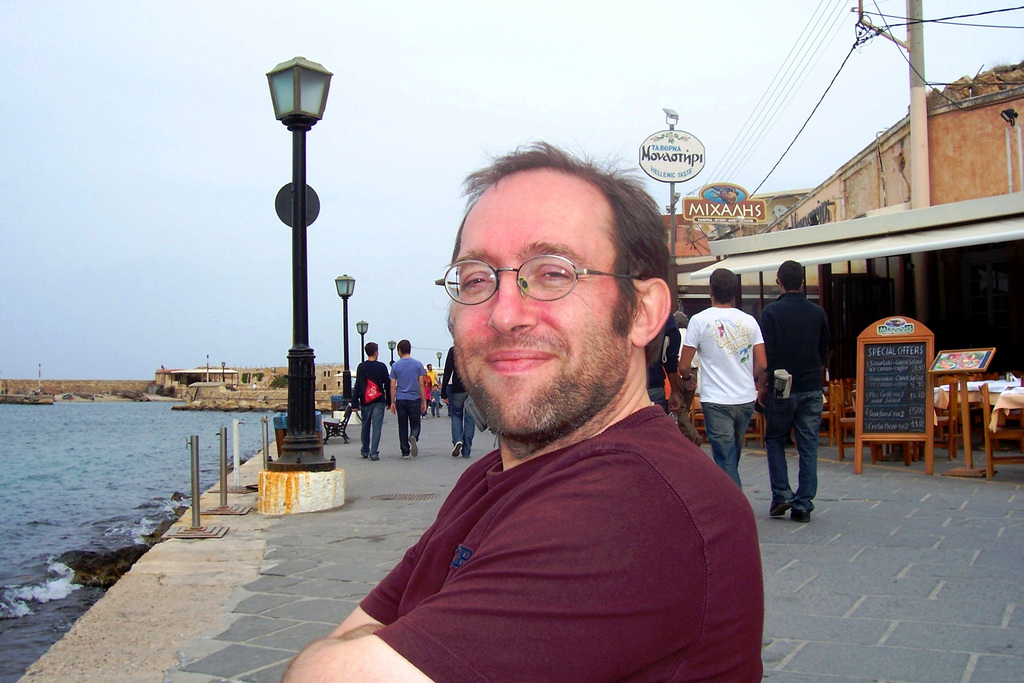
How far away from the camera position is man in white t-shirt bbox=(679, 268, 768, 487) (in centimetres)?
557

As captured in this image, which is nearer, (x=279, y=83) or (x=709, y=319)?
(x=709, y=319)

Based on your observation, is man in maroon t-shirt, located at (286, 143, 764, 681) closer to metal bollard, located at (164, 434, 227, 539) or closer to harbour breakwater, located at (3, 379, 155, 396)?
metal bollard, located at (164, 434, 227, 539)

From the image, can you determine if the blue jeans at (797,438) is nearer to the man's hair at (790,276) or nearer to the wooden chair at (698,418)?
the man's hair at (790,276)

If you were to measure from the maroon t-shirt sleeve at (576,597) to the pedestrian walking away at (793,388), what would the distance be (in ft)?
15.8

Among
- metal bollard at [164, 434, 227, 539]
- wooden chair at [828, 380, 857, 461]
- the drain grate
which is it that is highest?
wooden chair at [828, 380, 857, 461]

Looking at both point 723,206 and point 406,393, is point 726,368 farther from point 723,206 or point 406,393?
point 723,206

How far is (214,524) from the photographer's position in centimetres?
641

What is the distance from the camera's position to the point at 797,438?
558 cm

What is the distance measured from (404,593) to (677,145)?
→ 1592cm

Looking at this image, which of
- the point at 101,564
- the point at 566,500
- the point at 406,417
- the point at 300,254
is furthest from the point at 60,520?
the point at 566,500

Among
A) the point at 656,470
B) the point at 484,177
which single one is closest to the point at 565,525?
the point at 656,470

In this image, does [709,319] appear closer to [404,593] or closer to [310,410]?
[310,410]

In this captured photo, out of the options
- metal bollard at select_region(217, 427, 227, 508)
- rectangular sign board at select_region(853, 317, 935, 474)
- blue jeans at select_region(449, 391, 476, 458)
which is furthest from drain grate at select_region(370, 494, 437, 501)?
rectangular sign board at select_region(853, 317, 935, 474)

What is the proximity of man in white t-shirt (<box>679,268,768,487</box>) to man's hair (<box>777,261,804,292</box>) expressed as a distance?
1.45 feet
